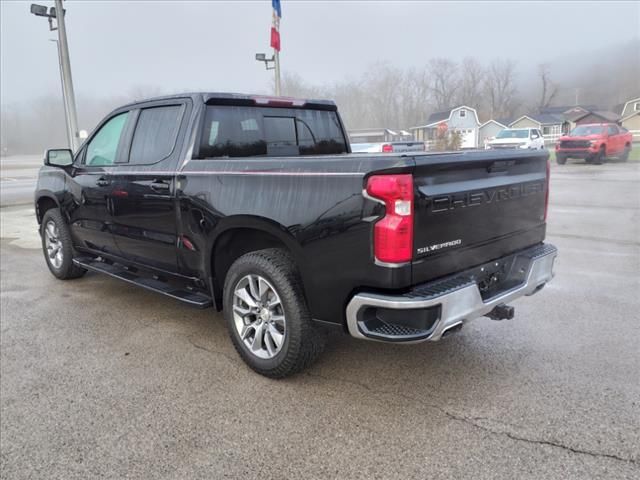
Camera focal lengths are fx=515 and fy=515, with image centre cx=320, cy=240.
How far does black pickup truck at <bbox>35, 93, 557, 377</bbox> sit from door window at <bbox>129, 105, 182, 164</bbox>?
15 millimetres

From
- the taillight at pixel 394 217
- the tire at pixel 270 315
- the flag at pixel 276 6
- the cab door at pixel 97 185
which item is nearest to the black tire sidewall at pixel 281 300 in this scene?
the tire at pixel 270 315

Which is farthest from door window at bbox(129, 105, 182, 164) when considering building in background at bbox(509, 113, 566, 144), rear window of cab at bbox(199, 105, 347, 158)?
building in background at bbox(509, 113, 566, 144)

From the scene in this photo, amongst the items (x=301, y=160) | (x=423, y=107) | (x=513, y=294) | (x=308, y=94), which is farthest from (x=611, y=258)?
(x=423, y=107)

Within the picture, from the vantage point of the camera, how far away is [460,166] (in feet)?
9.73

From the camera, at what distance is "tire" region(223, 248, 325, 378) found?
3207 millimetres

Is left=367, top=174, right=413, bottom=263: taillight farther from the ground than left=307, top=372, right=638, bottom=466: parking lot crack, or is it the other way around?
left=367, top=174, right=413, bottom=263: taillight

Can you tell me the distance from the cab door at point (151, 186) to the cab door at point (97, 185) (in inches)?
6.8

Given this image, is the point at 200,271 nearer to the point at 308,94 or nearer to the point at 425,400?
the point at 425,400

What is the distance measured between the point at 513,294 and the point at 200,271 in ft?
7.31

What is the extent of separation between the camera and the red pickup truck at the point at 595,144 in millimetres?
23328

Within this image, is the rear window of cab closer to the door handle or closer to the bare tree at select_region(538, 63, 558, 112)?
the door handle

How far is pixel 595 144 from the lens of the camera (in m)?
23.2

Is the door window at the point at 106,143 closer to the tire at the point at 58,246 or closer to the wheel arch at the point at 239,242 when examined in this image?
the tire at the point at 58,246

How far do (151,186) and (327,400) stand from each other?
2.18 meters
